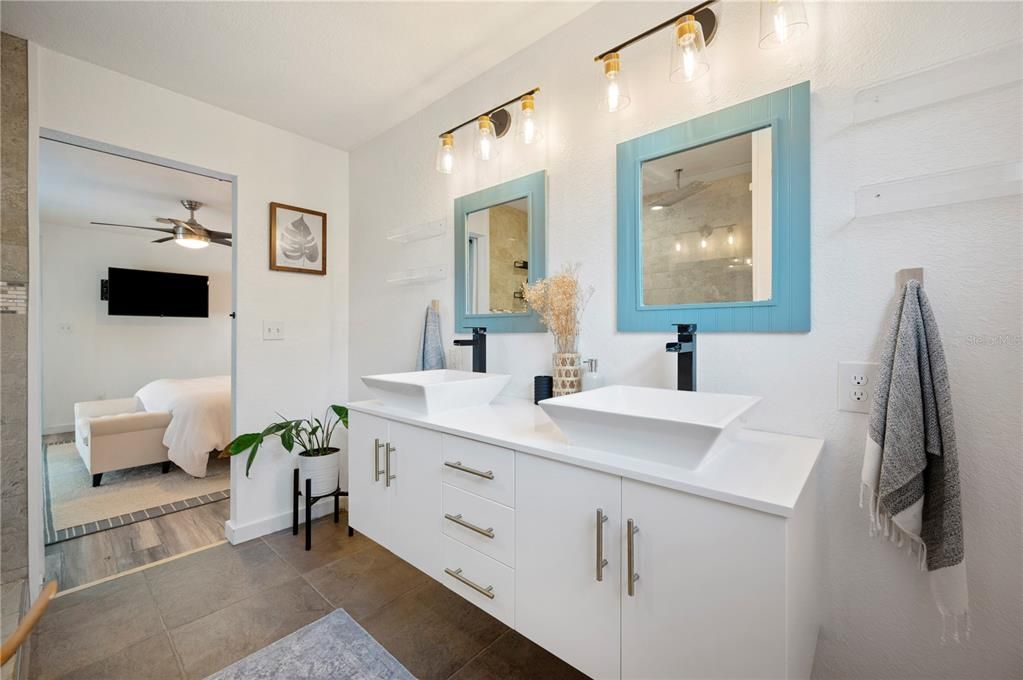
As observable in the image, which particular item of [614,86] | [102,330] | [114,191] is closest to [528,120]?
[614,86]

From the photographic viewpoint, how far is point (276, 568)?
2086mm

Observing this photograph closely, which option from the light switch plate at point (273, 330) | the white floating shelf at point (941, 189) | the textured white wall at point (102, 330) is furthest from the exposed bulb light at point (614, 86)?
the textured white wall at point (102, 330)

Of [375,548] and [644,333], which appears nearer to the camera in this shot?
[644,333]

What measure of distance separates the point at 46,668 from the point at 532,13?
2981mm

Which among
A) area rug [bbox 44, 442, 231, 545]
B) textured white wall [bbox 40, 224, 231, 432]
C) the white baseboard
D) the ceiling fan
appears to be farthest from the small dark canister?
textured white wall [bbox 40, 224, 231, 432]

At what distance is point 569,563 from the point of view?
1.02 m

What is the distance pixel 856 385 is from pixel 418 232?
1.96 metres

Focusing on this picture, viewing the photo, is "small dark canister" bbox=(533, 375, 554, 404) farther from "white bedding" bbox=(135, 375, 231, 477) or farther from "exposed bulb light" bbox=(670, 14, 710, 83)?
"white bedding" bbox=(135, 375, 231, 477)

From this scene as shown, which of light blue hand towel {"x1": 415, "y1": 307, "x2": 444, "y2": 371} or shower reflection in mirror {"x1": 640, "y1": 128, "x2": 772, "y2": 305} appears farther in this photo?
light blue hand towel {"x1": 415, "y1": 307, "x2": 444, "y2": 371}

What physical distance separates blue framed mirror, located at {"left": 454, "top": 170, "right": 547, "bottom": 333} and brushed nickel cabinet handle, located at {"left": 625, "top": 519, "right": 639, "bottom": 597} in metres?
0.96

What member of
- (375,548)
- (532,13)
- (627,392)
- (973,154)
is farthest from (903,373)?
(375,548)

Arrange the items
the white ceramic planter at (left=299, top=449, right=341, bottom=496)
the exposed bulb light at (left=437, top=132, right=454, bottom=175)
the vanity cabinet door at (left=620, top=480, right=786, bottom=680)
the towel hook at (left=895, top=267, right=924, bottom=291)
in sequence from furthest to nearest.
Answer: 1. the white ceramic planter at (left=299, top=449, right=341, bottom=496)
2. the exposed bulb light at (left=437, top=132, right=454, bottom=175)
3. the towel hook at (left=895, top=267, right=924, bottom=291)
4. the vanity cabinet door at (left=620, top=480, right=786, bottom=680)

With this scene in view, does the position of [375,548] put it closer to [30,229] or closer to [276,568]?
[276,568]

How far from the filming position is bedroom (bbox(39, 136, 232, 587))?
8.27 feet
